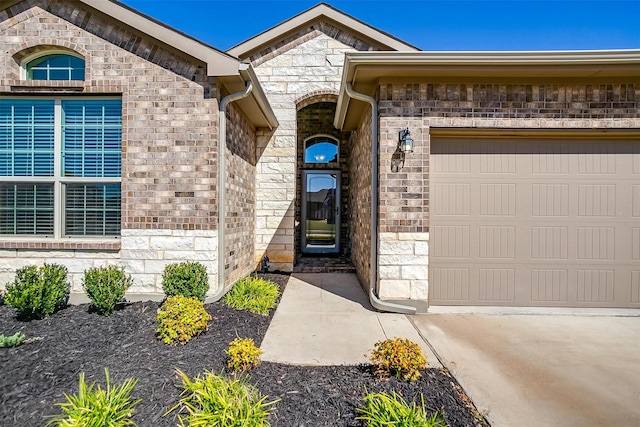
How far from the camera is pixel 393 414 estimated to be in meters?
1.95

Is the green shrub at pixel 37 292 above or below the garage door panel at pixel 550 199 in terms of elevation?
below

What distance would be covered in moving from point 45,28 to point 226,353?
5.08m

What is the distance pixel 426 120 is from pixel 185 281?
152 inches

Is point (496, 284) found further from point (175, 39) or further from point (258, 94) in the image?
point (175, 39)

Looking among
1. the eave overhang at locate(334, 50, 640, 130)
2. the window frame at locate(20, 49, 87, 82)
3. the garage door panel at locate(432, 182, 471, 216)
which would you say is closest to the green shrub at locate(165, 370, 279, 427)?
the garage door panel at locate(432, 182, 471, 216)

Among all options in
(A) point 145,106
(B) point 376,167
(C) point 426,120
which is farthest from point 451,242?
(A) point 145,106

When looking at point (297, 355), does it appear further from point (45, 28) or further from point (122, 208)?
point (45, 28)

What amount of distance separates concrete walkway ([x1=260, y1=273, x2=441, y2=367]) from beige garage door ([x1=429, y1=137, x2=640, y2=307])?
1.08 metres

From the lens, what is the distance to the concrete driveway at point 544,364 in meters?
2.30

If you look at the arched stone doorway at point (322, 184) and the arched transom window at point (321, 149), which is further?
the arched transom window at point (321, 149)

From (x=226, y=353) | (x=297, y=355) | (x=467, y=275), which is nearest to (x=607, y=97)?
(x=467, y=275)

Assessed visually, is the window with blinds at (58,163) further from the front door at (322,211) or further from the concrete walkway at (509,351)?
the front door at (322,211)

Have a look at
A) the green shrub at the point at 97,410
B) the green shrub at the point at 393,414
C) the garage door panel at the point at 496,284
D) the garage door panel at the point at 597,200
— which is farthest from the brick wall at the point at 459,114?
the green shrub at the point at 97,410

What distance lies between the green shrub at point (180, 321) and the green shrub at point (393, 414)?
6.24 feet
